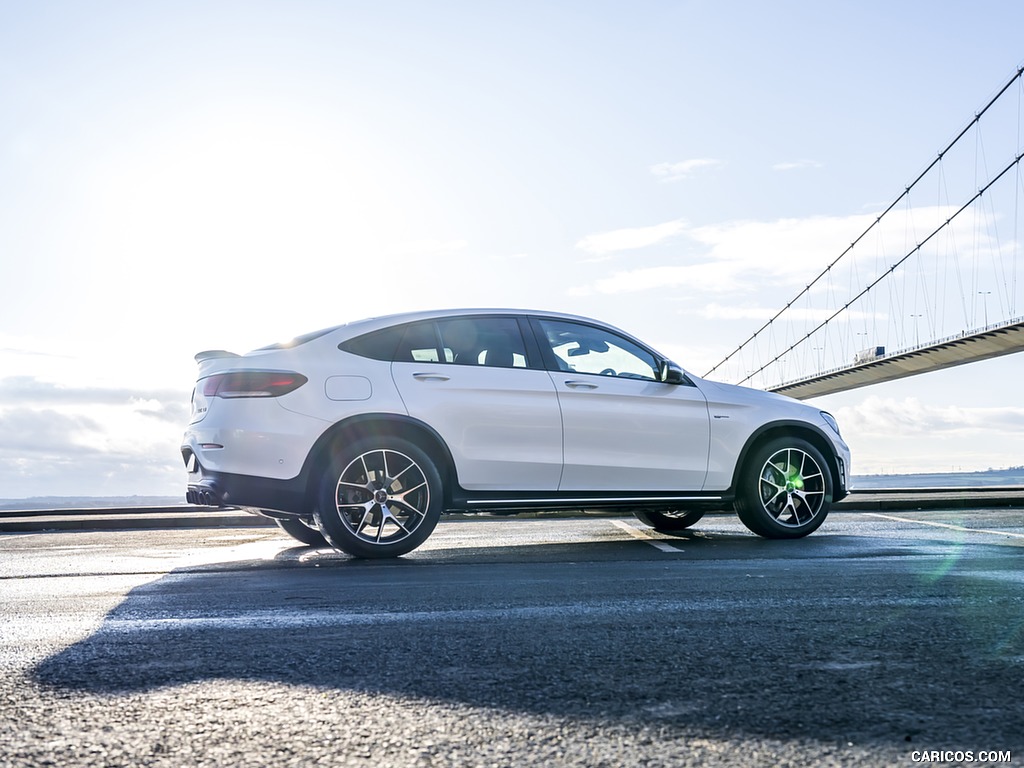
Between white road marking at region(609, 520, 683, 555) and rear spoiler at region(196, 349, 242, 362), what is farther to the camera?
white road marking at region(609, 520, 683, 555)

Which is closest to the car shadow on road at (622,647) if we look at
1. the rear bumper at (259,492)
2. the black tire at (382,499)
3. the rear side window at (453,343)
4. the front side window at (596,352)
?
the rear bumper at (259,492)

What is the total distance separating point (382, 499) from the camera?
684 cm

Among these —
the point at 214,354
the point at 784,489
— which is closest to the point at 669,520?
the point at 784,489

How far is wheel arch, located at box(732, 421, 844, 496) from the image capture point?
8023mm

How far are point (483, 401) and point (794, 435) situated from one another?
8.86 feet

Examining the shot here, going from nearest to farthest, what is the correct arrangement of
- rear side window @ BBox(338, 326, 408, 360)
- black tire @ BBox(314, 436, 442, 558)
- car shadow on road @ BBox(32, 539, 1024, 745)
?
1. car shadow on road @ BBox(32, 539, 1024, 745)
2. black tire @ BBox(314, 436, 442, 558)
3. rear side window @ BBox(338, 326, 408, 360)

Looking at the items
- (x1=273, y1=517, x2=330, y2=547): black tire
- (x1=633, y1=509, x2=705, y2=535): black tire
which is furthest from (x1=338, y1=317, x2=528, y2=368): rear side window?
(x1=633, y1=509, x2=705, y2=535): black tire

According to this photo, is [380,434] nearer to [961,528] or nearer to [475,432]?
[475,432]

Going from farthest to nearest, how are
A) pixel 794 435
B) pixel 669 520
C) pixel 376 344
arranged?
pixel 669 520 → pixel 794 435 → pixel 376 344

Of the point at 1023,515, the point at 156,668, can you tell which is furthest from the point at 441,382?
the point at 1023,515

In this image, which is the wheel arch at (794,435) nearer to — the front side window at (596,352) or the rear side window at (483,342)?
the front side window at (596,352)

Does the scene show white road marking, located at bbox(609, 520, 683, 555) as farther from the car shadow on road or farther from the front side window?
the car shadow on road

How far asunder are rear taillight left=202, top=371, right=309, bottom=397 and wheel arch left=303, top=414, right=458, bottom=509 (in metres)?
0.37

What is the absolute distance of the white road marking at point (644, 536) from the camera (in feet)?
24.2
